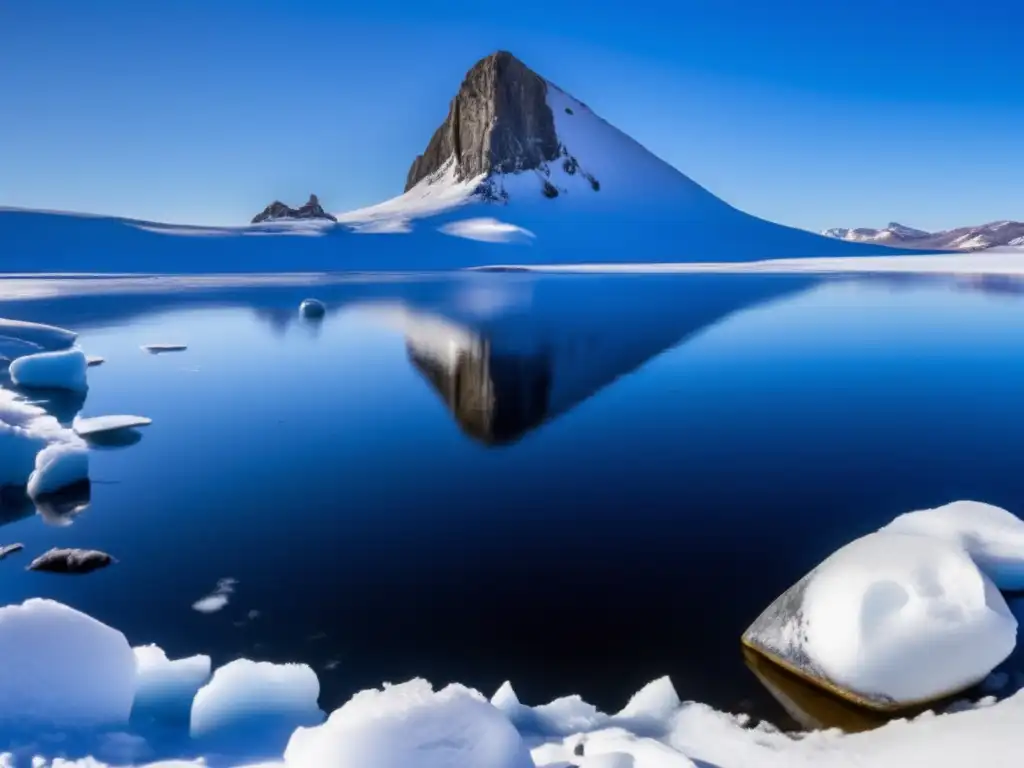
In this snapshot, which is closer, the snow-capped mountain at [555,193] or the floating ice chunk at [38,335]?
the floating ice chunk at [38,335]

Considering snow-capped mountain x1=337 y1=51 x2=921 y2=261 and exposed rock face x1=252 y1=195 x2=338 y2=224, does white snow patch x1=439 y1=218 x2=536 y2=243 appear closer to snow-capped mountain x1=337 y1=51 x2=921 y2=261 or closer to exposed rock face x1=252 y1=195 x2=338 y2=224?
snow-capped mountain x1=337 y1=51 x2=921 y2=261

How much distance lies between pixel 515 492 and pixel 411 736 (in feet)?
13.6

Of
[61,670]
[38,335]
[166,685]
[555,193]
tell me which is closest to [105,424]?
[166,685]

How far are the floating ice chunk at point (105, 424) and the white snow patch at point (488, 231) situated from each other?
177 ft

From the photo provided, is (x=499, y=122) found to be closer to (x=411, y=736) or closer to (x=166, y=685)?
(x=166, y=685)

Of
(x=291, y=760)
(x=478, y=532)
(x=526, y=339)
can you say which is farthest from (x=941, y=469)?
(x=526, y=339)

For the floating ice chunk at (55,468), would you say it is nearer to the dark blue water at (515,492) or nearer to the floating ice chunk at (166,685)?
the dark blue water at (515,492)

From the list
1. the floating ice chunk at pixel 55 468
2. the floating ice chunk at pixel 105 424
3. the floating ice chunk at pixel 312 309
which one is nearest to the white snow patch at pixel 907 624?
the floating ice chunk at pixel 55 468

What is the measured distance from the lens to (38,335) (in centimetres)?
1399

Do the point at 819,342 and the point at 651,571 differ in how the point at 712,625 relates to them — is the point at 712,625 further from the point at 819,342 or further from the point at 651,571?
the point at 819,342

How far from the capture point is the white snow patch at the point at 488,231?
62.7 m

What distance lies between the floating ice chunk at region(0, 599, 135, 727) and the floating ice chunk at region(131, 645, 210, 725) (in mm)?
139

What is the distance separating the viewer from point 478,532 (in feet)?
19.1

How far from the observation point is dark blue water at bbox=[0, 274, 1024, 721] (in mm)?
4352
